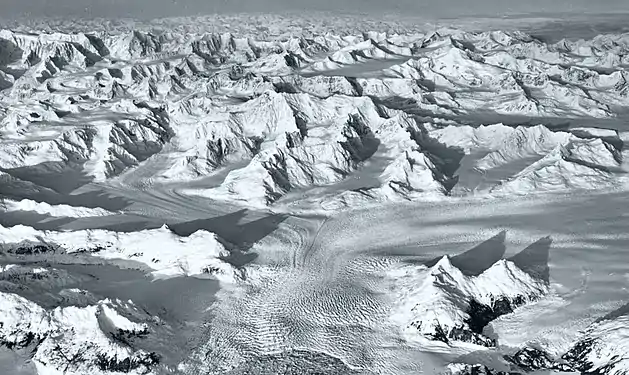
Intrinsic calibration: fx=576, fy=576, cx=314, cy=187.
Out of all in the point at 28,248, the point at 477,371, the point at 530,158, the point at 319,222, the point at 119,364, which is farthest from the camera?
the point at 530,158

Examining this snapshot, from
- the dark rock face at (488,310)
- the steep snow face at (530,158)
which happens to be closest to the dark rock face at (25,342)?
the dark rock face at (488,310)

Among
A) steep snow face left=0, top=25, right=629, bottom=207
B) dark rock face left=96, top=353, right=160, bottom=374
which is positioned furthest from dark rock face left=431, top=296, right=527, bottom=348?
steep snow face left=0, top=25, right=629, bottom=207

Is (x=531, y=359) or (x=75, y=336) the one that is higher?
(x=531, y=359)

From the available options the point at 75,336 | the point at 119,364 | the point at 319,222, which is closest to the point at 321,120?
the point at 319,222

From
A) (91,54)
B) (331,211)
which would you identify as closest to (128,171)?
(331,211)

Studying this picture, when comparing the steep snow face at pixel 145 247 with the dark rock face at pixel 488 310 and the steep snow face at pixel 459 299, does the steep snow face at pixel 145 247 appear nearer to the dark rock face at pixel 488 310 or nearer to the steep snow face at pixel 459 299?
the steep snow face at pixel 459 299

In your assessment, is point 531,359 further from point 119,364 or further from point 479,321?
point 119,364
